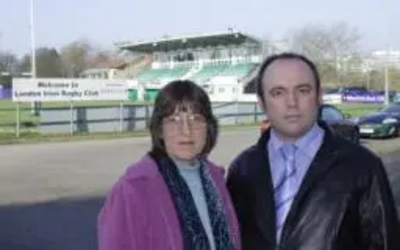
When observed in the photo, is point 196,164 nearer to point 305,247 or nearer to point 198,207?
point 198,207

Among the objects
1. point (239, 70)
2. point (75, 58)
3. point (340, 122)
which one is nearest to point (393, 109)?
point (340, 122)

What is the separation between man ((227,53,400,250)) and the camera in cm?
270

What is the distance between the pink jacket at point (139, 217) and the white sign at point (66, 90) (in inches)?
1210

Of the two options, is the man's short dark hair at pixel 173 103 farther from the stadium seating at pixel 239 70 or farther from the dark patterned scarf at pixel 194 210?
the stadium seating at pixel 239 70

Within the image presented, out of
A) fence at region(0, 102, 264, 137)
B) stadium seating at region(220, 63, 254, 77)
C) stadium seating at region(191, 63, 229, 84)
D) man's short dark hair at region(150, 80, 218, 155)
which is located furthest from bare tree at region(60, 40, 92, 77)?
man's short dark hair at region(150, 80, 218, 155)

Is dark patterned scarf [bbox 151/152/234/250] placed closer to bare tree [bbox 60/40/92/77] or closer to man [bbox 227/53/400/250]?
man [bbox 227/53/400/250]

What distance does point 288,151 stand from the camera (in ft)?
9.29

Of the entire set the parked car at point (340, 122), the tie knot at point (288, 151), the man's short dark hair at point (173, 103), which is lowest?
the parked car at point (340, 122)

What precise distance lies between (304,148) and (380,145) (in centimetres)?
2367

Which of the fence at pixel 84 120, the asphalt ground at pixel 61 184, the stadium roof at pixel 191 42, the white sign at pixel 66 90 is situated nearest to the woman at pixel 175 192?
the asphalt ground at pixel 61 184

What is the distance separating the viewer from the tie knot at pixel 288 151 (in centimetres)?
281

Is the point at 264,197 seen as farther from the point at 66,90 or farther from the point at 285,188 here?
the point at 66,90

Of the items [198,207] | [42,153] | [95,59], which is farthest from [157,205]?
[95,59]

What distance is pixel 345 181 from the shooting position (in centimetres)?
271
